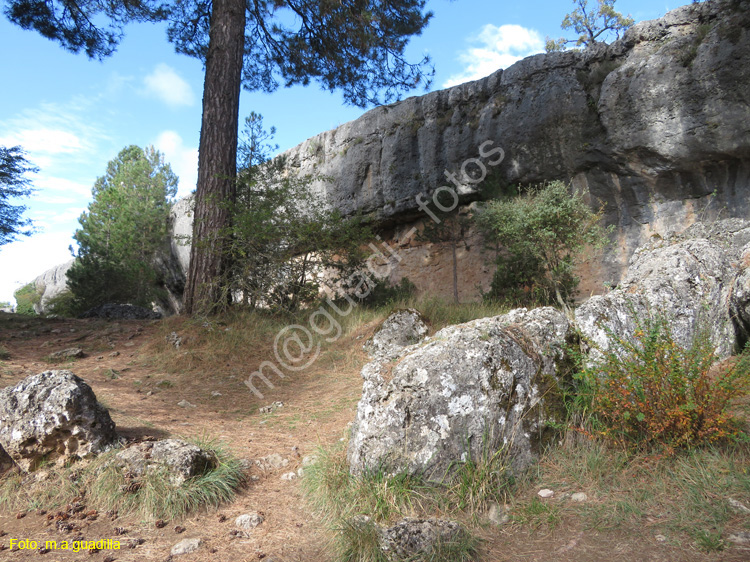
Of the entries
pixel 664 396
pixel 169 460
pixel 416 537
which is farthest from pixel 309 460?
pixel 664 396

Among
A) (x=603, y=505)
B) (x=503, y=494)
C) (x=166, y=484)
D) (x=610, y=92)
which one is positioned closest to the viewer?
(x=603, y=505)

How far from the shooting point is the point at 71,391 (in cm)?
342

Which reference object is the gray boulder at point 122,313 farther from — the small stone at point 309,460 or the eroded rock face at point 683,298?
the eroded rock face at point 683,298

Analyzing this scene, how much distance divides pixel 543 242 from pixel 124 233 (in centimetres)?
2346

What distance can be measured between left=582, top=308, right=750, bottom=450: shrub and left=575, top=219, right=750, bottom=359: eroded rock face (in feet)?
1.10

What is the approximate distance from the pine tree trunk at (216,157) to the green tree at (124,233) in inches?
414

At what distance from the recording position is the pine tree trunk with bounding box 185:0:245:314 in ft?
26.8

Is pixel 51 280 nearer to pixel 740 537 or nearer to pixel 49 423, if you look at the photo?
pixel 49 423

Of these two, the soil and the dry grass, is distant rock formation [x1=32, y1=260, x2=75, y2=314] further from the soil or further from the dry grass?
the dry grass

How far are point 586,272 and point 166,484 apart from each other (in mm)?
9652

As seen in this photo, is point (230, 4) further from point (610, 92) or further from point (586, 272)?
point (586, 272)

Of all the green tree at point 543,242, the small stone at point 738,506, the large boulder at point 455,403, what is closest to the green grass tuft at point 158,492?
the large boulder at point 455,403

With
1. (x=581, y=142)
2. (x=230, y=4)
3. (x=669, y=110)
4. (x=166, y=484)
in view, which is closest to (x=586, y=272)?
(x=581, y=142)

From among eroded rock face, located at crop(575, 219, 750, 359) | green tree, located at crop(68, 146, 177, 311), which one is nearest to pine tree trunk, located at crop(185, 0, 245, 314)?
eroded rock face, located at crop(575, 219, 750, 359)
